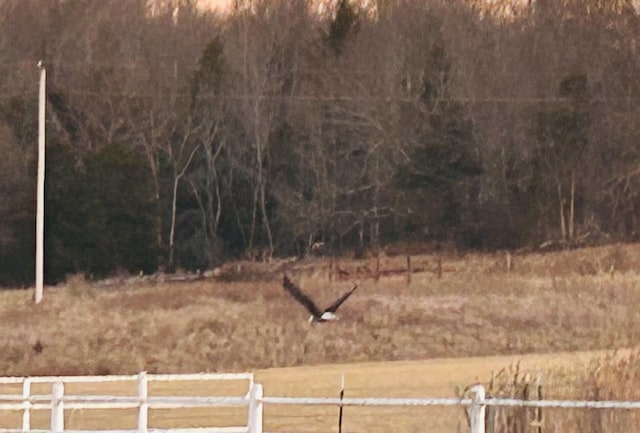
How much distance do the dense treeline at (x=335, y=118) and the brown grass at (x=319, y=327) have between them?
458cm

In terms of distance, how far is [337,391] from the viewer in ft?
133

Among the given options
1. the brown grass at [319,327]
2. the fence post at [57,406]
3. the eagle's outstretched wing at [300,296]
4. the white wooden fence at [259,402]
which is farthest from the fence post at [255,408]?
the eagle's outstretched wing at [300,296]

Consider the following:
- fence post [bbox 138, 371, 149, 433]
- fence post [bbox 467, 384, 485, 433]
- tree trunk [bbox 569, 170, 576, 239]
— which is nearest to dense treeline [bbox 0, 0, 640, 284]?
tree trunk [bbox 569, 170, 576, 239]

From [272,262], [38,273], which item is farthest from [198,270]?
[38,273]

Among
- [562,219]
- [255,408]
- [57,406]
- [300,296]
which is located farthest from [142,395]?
[562,219]

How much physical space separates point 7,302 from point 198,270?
10.6m

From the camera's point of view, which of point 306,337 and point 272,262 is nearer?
point 306,337

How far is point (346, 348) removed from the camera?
167ft

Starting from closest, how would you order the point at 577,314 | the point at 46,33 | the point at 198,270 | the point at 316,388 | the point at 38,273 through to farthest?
the point at 316,388, the point at 38,273, the point at 577,314, the point at 198,270, the point at 46,33

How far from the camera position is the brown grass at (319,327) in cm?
4781

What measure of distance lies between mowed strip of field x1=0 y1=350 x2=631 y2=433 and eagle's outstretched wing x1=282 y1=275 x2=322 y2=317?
3.90 meters

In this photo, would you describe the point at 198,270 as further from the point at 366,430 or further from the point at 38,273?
the point at 366,430

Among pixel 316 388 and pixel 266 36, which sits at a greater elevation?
pixel 266 36

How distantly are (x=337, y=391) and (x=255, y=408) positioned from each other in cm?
2465
